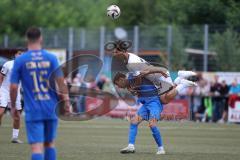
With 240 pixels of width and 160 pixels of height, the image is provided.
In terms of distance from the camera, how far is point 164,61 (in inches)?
1540

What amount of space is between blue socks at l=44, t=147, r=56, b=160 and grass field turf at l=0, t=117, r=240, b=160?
3574 mm

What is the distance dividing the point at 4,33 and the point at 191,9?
41.5 meters

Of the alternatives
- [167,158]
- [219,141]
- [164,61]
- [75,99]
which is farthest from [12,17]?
[167,158]

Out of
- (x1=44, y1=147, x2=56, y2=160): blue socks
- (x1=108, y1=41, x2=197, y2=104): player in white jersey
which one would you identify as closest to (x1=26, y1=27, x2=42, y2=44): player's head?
(x1=44, y1=147, x2=56, y2=160): blue socks

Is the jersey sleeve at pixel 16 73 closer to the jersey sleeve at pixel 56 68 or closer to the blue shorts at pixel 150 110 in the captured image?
Result: the jersey sleeve at pixel 56 68

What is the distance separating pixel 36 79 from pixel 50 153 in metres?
1.13

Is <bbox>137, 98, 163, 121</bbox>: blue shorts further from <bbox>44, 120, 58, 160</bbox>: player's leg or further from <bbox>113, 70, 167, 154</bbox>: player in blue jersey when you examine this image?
<bbox>44, 120, 58, 160</bbox>: player's leg

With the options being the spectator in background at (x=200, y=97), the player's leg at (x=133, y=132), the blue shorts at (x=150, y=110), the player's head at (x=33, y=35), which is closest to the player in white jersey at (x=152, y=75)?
the blue shorts at (x=150, y=110)

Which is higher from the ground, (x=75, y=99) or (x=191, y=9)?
(x=191, y=9)

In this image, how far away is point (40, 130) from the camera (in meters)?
11.0

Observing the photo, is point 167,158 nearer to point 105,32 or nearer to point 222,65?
point 222,65

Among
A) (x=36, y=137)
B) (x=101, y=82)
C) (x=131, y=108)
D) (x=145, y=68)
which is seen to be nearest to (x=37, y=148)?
(x=36, y=137)

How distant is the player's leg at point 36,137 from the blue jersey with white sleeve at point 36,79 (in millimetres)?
89

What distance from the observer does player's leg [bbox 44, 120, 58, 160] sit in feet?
36.9
